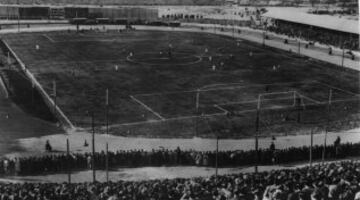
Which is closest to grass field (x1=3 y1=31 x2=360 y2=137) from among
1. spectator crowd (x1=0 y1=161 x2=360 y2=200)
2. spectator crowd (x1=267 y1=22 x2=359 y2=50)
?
spectator crowd (x1=267 y1=22 x2=359 y2=50)

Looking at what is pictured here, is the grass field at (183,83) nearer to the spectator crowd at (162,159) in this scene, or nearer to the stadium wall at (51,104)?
the stadium wall at (51,104)

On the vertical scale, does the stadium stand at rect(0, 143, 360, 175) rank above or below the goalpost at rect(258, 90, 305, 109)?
below

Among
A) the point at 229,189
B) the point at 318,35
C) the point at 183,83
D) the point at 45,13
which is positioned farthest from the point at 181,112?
the point at 45,13

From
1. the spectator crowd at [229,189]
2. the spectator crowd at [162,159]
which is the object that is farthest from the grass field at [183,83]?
the spectator crowd at [229,189]

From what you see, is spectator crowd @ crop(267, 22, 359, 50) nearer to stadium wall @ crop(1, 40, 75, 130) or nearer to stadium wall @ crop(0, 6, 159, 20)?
stadium wall @ crop(0, 6, 159, 20)

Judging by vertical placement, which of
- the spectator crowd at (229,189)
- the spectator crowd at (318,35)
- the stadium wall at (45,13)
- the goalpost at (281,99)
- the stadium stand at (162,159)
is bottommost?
the stadium stand at (162,159)

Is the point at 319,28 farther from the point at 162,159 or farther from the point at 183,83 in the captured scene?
the point at 162,159
